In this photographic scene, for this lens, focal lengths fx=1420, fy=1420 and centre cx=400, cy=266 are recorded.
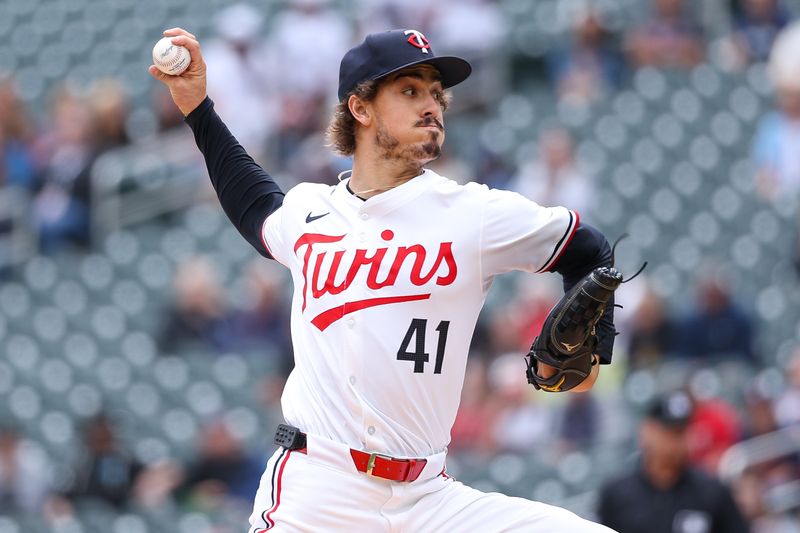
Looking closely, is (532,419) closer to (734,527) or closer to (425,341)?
(734,527)

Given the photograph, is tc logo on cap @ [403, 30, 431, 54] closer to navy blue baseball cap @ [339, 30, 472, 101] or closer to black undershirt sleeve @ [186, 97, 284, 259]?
navy blue baseball cap @ [339, 30, 472, 101]

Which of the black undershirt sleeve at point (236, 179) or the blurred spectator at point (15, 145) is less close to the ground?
the blurred spectator at point (15, 145)

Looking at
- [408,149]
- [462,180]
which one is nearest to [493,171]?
[462,180]

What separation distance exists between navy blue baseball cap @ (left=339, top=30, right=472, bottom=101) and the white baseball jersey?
1.05ft

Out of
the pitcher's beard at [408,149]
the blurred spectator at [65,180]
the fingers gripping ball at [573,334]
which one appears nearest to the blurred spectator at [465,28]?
the blurred spectator at [65,180]

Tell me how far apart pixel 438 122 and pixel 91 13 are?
979 centimetres

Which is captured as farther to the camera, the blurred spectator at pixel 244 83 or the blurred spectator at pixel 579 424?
the blurred spectator at pixel 244 83

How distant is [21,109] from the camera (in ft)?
36.8

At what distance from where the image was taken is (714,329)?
860 centimetres

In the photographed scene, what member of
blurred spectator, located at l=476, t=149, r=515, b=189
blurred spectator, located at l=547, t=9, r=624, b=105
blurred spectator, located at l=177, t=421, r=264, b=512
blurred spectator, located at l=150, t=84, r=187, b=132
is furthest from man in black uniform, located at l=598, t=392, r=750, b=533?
blurred spectator, located at l=150, t=84, r=187, b=132

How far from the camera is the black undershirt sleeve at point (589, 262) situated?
3795 mm

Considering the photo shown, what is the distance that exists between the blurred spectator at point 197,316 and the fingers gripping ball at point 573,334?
5.90m

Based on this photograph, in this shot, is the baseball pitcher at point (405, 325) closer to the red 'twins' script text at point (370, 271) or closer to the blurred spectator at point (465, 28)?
the red 'twins' script text at point (370, 271)

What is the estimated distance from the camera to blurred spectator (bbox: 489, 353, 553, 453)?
8.16 metres
